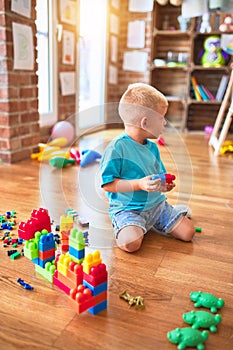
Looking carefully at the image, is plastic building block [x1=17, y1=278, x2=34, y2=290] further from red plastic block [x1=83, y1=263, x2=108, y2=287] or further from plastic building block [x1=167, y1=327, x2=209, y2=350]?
plastic building block [x1=167, y1=327, x2=209, y2=350]

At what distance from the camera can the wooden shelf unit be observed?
3.26 metres

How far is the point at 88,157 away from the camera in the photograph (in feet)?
6.51

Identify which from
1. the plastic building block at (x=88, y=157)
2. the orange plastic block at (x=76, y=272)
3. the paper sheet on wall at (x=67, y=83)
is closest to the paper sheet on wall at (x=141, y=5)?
the paper sheet on wall at (x=67, y=83)

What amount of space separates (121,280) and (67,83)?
2.03 metres

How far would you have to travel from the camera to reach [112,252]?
0.97m

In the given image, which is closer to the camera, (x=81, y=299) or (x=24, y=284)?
(x=81, y=299)

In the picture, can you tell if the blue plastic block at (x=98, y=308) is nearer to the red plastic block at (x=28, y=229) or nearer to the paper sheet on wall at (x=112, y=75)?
the red plastic block at (x=28, y=229)

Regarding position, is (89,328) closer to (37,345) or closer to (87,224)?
(37,345)

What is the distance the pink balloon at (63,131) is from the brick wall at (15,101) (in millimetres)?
236

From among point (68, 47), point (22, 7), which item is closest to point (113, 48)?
point (68, 47)

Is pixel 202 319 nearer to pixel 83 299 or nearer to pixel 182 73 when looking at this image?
pixel 83 299

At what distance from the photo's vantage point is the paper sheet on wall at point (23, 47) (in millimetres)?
1843

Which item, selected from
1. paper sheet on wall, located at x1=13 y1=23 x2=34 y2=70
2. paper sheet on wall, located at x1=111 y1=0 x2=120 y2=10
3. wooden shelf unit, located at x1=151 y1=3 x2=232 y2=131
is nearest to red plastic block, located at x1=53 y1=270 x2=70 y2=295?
paper sheet on wall, located at x1=13 y1=23 x2=34 y2=70

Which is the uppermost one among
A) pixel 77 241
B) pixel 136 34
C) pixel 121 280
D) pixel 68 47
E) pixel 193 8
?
pixel 193 8
